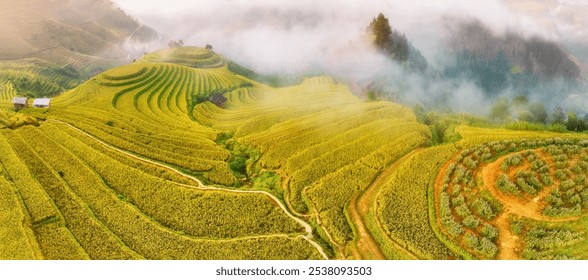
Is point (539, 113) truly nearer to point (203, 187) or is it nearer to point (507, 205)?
point (507, 205)

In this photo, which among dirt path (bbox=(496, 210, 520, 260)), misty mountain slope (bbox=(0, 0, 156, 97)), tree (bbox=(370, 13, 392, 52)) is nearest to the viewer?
dirt path (bbox=(496, 210, 520, 260))

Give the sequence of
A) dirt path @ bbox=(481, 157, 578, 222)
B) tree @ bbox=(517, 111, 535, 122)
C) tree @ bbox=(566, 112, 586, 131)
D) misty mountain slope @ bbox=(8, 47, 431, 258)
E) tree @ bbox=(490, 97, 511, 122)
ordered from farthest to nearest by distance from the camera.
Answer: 1. tree @ bbox=(490, 97, 511, 122)
2. tree @ bbox=(517, 111, 535, 122)
3. tree @ bbox=(566, 112, 586, 131)
4. misty mountain slope @ bbox=(8, 47, 431, 258)
5. dirt path @ bbox=(481, 157, 578, 222)

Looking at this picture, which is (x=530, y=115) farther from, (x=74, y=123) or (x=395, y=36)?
(x=74, y=123)

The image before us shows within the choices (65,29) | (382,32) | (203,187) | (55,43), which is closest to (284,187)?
(203,187)

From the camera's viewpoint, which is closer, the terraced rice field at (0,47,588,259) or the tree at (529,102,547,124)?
the terraced rice field at (0,47,588,259)

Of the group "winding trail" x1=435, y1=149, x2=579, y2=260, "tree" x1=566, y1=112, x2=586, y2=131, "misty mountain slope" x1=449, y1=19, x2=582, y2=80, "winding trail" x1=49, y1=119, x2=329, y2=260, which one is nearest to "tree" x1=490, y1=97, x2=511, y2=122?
"tree" x1=566, y1=112, x2=586, y2=131

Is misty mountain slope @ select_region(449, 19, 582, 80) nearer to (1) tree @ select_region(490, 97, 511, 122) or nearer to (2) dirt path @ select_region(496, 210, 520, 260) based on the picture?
(1) tree @ select_region(490, 97, 511, 122)

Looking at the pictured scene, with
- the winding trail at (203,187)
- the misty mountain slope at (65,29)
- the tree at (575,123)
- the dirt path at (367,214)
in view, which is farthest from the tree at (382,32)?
the misty mountain slope at (65,29)
